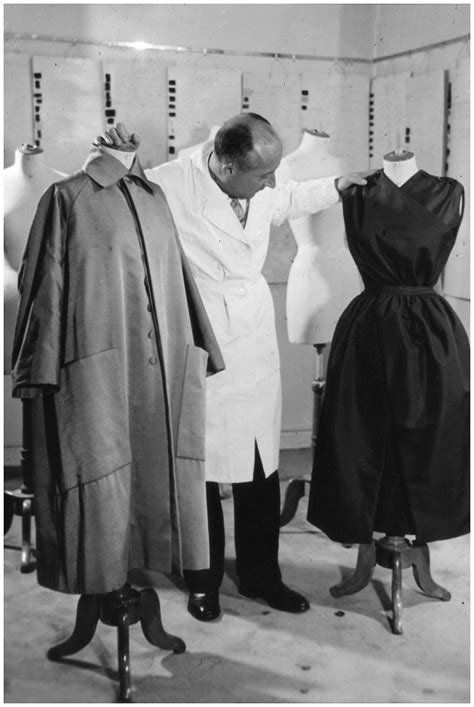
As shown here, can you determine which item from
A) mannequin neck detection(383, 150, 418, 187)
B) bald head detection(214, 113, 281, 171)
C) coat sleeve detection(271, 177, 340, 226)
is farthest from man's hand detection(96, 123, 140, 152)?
mannequin neck detection(383, 150, 418, 187)

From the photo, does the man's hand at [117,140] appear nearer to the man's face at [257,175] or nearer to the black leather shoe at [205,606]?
the man's face at [257,175]

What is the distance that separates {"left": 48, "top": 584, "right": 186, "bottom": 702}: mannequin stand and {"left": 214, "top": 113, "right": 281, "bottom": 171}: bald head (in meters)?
1.26

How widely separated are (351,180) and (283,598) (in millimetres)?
1410

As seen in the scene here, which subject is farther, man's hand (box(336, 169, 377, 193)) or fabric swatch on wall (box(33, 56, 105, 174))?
fabric swatch on wall (box(33, 56, 105, 174))

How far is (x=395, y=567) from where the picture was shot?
2570 millimetres

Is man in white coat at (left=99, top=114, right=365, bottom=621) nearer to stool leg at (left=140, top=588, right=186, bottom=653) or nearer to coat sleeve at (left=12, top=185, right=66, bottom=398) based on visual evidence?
stool leg at (left=140, top=588, right=186, bottom=653)

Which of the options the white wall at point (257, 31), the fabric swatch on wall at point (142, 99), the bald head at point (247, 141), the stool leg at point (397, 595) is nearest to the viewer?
the bald head at point (247, 141)

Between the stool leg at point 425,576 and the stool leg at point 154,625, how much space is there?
0.85m

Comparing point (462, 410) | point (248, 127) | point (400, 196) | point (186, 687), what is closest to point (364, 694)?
point (186, 687)

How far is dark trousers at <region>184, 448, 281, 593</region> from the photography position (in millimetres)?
2625

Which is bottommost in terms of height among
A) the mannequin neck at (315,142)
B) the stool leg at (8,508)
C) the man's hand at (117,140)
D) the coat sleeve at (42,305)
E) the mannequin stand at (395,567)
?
the mannequin stand at (395,567)

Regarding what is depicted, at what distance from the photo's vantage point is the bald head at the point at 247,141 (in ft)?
7.41

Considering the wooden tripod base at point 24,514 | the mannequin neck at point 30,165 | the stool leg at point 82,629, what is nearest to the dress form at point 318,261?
the mannequin neck at point 30,165

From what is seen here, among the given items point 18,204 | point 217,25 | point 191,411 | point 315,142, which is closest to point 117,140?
point 191,411
